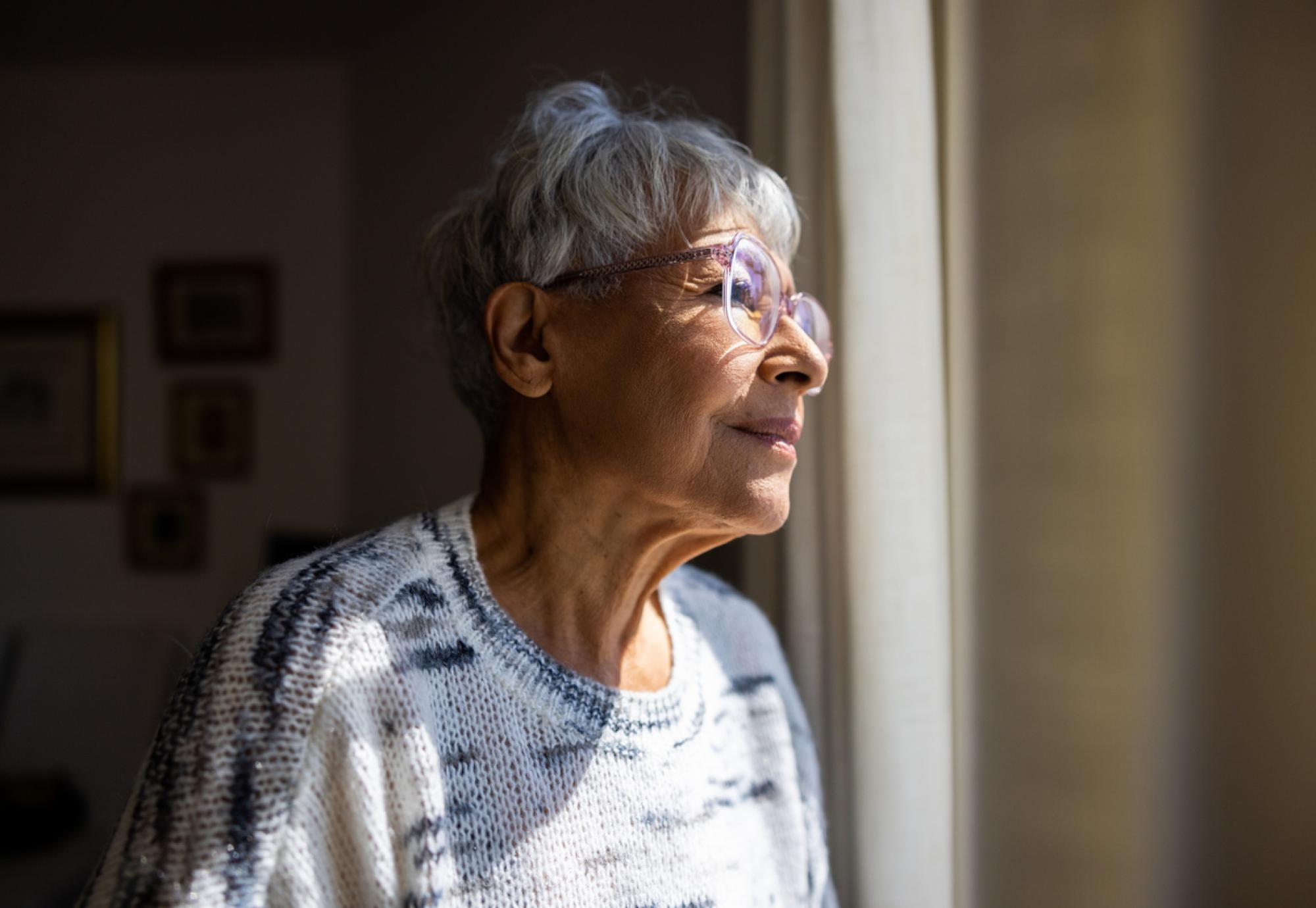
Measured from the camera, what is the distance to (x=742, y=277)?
3.24 ft

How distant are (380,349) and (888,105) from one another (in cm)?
212

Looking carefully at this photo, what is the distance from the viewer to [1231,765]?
2.54 feet

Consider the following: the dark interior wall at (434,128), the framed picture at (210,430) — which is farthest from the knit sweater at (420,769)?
the framed picture at (210,430)

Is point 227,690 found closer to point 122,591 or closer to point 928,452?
point 928,452

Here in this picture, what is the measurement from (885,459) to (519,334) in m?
0.46

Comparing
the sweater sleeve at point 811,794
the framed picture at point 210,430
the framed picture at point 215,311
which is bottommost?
the sweater sleeve at point 811,794

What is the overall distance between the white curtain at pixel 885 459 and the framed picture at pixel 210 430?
263 centimetres

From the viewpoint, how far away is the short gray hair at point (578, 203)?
99 cm

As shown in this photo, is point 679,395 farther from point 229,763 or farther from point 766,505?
point 229,763

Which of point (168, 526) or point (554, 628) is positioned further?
point (168, 526)

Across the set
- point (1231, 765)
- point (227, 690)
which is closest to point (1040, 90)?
point (1231, 765)

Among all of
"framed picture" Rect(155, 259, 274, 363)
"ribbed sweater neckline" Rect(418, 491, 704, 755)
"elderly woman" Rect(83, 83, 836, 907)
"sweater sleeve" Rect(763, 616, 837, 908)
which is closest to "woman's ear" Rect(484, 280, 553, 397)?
"elderly woman" Rect(83, 83, 836, 907)

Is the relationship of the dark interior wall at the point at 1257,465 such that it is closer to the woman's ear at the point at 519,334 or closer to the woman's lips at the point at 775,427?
the woman's lips at the point at 775,427

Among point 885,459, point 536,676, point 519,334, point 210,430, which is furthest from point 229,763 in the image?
point 210,430
